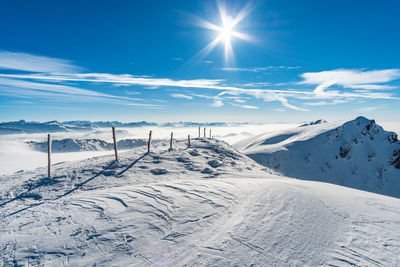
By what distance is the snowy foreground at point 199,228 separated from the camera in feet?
13.1

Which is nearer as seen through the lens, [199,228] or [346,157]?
[199,228]

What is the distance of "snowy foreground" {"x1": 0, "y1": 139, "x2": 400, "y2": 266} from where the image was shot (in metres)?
4.00

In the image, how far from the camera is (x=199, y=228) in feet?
16.4

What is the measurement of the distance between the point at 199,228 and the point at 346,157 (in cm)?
4751

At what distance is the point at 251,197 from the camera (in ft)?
23.3

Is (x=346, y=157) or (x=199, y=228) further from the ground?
(x=199, y=228)

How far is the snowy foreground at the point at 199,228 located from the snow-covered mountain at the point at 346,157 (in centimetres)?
3236

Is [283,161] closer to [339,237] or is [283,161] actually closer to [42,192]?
[339,237]

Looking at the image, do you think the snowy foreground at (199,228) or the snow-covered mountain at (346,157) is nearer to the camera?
the snowy foreground at (199,228)

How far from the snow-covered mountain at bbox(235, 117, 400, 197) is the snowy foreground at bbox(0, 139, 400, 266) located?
32.4 m

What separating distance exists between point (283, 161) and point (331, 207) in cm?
3437

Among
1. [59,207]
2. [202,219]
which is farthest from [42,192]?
[202,219]

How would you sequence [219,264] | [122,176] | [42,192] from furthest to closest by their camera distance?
[122,176]
[42,192]
[219,264]

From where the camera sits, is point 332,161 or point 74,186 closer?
point 74,186
